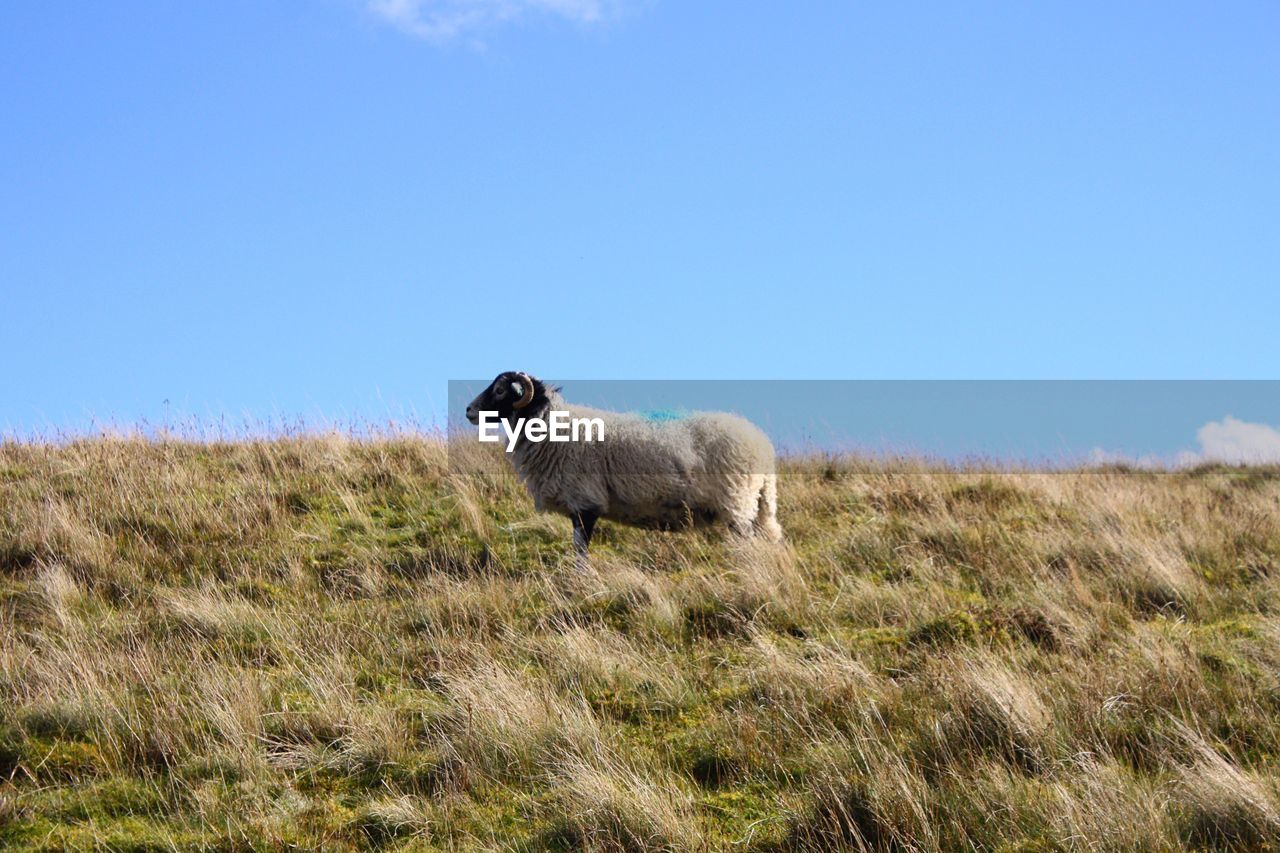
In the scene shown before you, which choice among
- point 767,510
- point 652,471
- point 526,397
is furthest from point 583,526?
point 767,510

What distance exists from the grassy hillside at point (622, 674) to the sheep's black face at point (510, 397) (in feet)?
4.38

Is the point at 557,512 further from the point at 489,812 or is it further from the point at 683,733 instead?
the point at 489,812

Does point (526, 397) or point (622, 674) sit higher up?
point (526, 397)

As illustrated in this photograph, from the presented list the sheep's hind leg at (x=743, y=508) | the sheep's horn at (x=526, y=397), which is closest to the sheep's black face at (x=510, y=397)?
the sheep's horn at (x=526, y=397)

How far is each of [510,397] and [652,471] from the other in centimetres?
190

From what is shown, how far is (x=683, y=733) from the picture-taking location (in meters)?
7.46

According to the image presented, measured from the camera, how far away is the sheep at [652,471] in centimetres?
1234

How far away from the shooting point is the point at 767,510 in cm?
1297

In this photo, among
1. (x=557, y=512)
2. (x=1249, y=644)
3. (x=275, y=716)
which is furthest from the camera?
(x=557, y=512)

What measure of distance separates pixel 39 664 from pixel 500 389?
18.3 ft

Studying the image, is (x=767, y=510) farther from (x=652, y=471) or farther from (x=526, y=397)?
(x=526, y=397)

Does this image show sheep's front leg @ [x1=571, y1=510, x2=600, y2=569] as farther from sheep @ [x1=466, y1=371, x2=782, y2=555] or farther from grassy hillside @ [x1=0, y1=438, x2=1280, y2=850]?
grassy hillside @ [x1=0, y1=438, x2=1280, y2=850]

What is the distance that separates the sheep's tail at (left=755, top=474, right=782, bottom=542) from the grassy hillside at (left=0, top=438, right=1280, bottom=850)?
45 centimetres

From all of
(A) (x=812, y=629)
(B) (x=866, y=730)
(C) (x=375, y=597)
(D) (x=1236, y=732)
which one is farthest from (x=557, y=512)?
(D) (x=1236, y=732)
